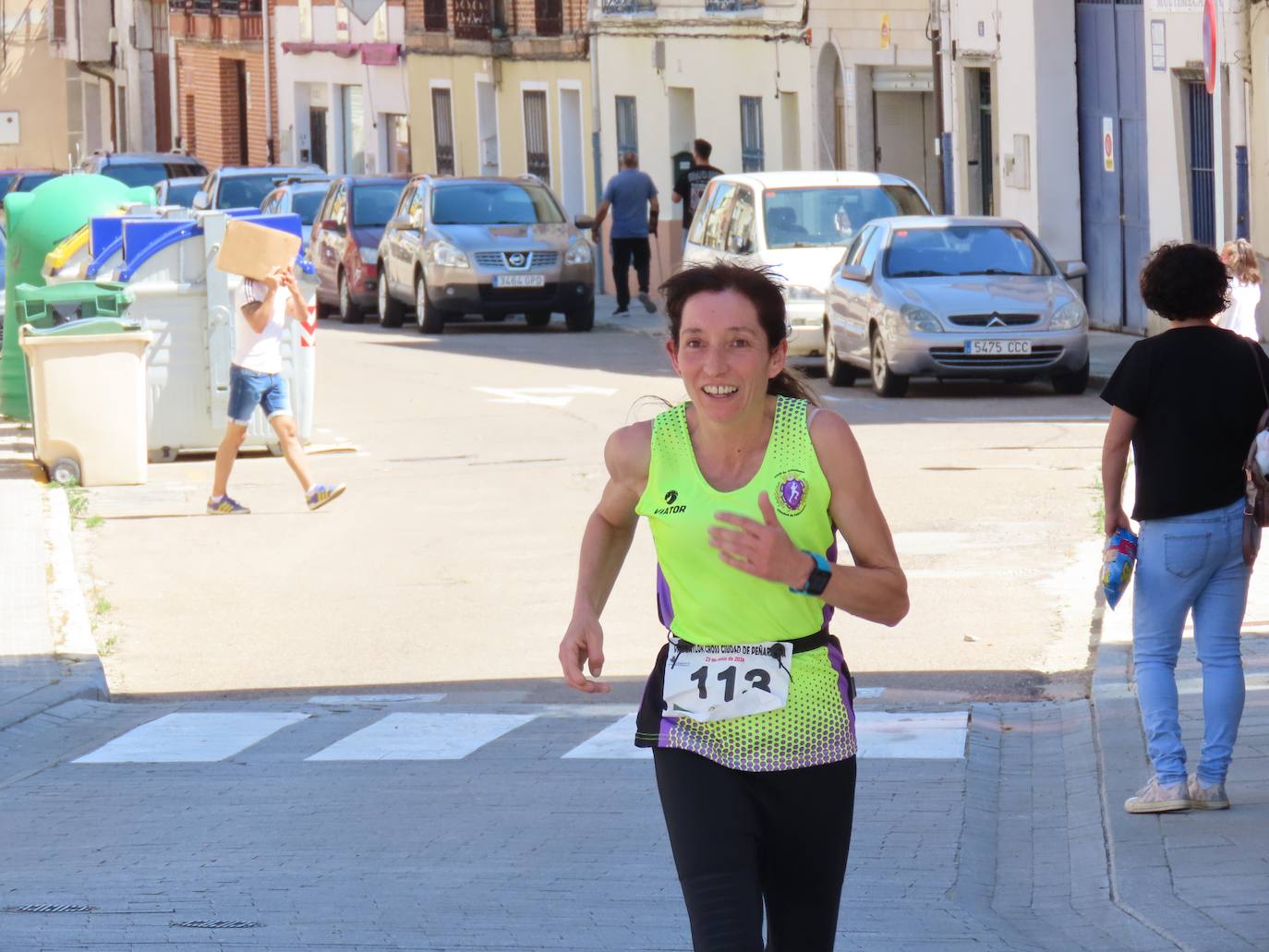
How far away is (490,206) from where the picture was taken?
28.8 metres

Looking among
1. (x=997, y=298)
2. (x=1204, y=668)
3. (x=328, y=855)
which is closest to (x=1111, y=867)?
(x=1204, y=668)

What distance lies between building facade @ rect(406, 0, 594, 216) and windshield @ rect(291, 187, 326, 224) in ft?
20.4

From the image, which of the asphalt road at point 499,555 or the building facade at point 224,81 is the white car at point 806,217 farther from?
the building facade at point 224,81

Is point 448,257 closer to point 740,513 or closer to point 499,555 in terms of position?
point 499,555

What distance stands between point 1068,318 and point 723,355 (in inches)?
607

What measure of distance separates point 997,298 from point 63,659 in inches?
432

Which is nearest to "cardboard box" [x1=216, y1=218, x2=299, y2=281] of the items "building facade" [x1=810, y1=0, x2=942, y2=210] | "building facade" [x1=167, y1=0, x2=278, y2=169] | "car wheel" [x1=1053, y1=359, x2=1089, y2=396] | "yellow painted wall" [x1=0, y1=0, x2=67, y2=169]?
"car wheel" [x1=1053, y1=359, x2=1089, y2=396]

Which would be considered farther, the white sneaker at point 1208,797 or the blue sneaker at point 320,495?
the blue sneaker at point 320,495

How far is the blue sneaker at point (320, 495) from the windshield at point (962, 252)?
7.15 m

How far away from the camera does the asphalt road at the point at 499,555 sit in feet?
32.8

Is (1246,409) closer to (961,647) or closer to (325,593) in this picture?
(961,647)

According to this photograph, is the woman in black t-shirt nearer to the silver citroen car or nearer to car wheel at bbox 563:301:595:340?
the silver citroen car

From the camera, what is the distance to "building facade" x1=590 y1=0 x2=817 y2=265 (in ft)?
109

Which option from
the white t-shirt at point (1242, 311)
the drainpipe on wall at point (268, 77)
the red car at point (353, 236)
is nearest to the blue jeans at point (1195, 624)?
the white t-shirt at point (1242, 311)
